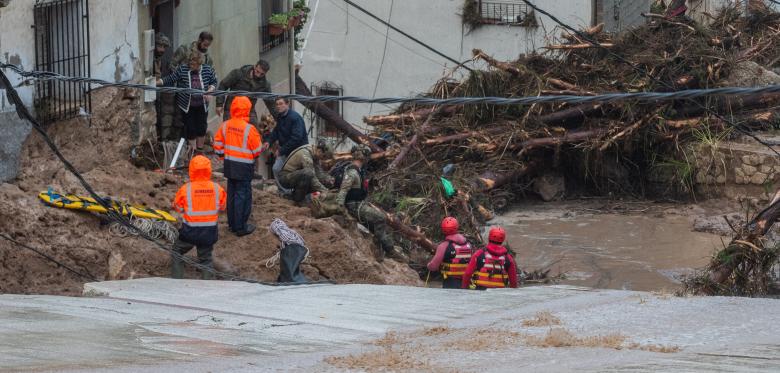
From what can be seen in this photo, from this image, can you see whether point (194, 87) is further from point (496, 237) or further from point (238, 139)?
point (496, 237)

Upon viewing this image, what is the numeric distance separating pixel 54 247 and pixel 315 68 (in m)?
16.2

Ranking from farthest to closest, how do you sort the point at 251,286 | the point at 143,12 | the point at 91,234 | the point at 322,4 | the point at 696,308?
the point at 322,4 < the point at 143,12 < the point at 91,234 < the point at 251,286 < the point at 696,308

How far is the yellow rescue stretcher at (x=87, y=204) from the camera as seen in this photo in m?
12.3

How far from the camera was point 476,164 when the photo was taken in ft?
61.2

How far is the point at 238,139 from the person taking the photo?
1307 cm

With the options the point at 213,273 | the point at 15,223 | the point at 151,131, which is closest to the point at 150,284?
the point at 213,273

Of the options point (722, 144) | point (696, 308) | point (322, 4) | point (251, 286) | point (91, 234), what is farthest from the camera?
point (322, 4)

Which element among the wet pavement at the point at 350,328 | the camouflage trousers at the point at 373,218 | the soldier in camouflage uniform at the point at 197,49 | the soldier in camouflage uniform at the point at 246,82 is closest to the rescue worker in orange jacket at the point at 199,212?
the wet pavement at the point at 350,328

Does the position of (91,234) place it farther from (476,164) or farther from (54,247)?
(476,164)

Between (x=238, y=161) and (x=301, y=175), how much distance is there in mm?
1518

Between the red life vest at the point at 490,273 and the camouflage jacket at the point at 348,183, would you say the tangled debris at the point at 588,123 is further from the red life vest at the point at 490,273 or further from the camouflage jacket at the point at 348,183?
the red life vest at the point at 490,273

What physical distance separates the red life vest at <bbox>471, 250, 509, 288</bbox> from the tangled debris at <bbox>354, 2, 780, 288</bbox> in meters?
6.27

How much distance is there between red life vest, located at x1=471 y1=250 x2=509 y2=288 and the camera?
11258 millimetres

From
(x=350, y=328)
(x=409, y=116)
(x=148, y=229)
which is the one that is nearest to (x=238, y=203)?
(x=148, y=229)
